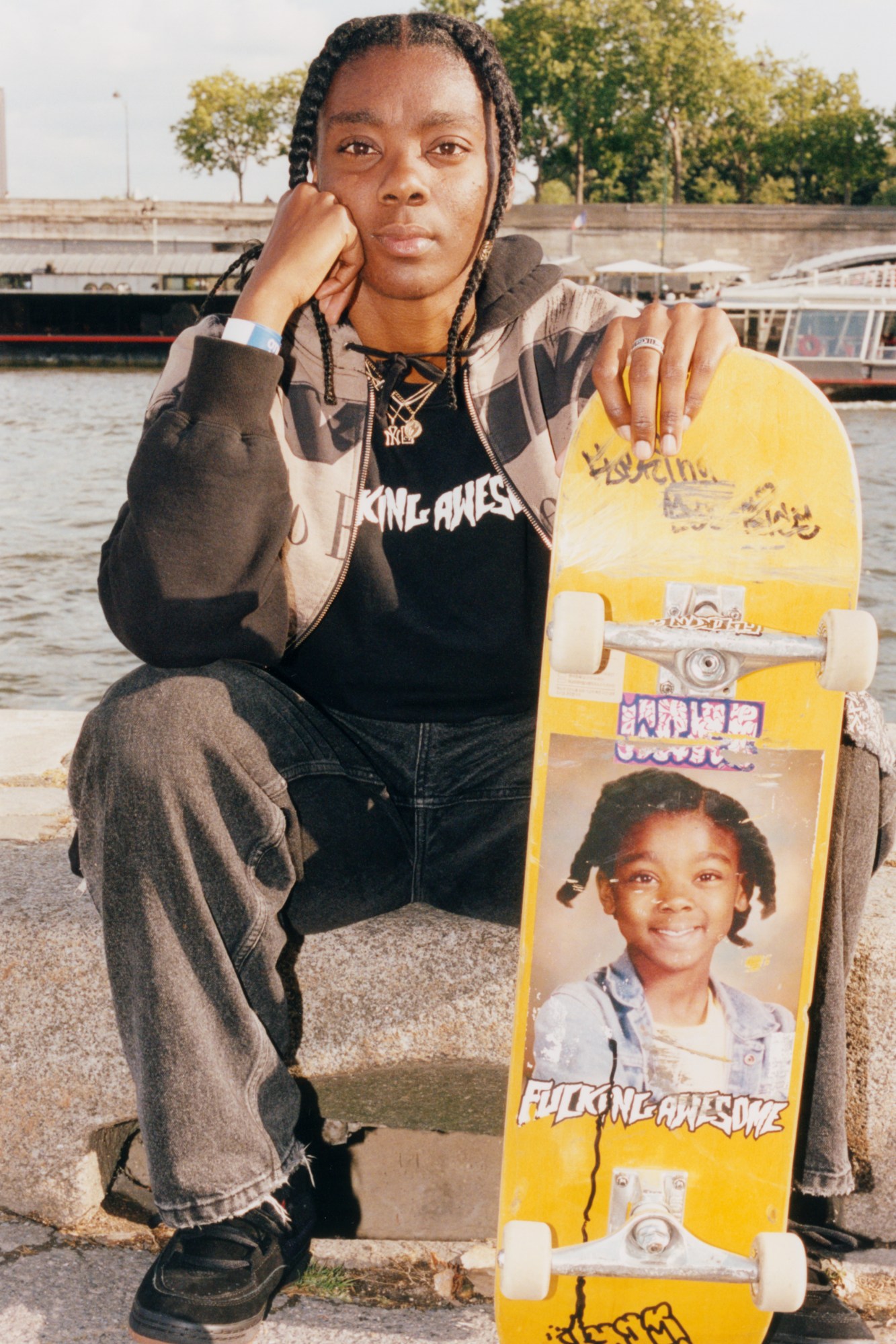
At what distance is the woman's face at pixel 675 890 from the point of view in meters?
1.85

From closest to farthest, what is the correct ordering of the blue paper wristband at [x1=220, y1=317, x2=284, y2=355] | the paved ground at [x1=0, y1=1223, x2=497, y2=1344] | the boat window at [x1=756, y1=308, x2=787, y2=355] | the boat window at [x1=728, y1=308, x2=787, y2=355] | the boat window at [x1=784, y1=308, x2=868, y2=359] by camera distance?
1. the paved ground at [x1=0, y1=1223, x2=497, y2=1344]
2. the blue paper wristband at [x1=220, y1=317, x2=284, y2=355]
3. the boat window at [x1=784, y1=308, x2=868, y2=359]
4. the boat window at [x1=756, y1=308, x2=787, y2=355]
5. the boat window at [x1=728, y1=308, x2=787, y2=355]

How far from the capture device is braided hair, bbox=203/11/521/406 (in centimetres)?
218

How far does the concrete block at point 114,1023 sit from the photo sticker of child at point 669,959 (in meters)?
0.29

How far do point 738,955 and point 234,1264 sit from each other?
0.87 metres

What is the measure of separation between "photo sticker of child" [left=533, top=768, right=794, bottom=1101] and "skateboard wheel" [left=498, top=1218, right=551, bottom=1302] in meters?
0.22

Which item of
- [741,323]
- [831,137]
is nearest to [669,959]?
[741,323]

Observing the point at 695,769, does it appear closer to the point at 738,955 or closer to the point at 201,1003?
the point at 738,955

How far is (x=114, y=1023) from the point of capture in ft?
7.00

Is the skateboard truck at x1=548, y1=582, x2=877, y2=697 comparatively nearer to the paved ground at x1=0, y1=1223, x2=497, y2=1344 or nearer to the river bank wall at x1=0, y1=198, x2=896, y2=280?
the paved ground at x1=0, y1=1223, x2=497, y2=1344

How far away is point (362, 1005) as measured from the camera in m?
2.16

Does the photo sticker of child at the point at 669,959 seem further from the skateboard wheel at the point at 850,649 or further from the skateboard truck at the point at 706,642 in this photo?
the skateboard wheel at the point at 850,649

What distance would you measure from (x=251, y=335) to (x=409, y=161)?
0.44 meters

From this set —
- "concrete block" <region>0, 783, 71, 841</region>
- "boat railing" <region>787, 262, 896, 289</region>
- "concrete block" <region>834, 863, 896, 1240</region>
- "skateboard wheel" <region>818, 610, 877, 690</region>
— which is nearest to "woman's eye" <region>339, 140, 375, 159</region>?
"skateboard wheel" <region>818, 610, 877, 690</region>

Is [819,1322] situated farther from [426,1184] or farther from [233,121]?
[233,121]
